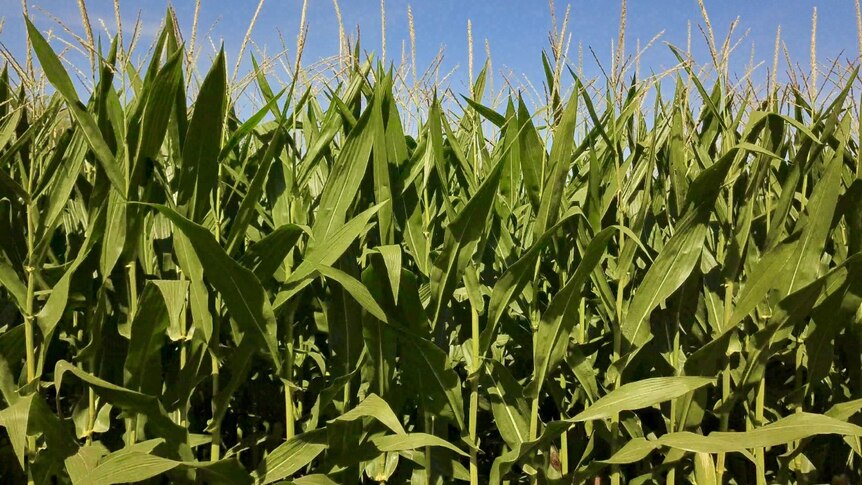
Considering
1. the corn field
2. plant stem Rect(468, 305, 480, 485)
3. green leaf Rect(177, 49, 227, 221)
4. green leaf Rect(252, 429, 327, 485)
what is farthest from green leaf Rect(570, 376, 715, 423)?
green leaf Rect(177, 49, 227, 221)

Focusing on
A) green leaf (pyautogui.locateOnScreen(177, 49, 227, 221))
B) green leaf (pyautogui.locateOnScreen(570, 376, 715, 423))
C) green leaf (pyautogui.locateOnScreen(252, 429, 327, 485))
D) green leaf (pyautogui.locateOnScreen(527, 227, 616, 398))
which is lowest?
green leaf (pyautogui.locateOnScreen(252, 429, 327, 485))

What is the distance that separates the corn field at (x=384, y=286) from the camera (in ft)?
4.20

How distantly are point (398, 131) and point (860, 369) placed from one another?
50.3 inches

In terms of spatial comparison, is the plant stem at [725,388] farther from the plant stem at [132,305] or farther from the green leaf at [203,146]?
the plant stem at [132,305]

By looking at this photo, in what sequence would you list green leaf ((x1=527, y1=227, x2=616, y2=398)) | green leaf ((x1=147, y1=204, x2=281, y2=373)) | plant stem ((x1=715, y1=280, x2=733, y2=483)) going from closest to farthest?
green leaf ((x1=147, y1=204, x2=281, y2=373)) → green leaf ((x1=527, y1=227, x2=616, y2=398)) → plant stem ((x1=715, y1=280, x2=733, y2=483))

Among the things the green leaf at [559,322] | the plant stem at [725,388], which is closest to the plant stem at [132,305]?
the green leaf at [559,322]

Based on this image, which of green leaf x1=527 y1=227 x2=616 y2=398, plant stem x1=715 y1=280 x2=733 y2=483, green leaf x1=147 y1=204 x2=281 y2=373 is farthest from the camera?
plant stem x1=715 y1=280 x2=733 y2=483

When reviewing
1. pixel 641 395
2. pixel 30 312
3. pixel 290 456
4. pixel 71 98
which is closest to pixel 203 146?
pixel 71 98

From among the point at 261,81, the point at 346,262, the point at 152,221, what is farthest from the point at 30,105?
the point at 346,262

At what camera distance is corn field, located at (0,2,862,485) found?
128cm

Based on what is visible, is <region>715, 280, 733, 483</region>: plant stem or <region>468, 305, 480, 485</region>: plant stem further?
<region>715, 280, 733, 483</region>: plant stem

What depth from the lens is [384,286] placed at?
52.7 inches

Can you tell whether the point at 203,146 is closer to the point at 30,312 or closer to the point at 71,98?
the point at 71,98

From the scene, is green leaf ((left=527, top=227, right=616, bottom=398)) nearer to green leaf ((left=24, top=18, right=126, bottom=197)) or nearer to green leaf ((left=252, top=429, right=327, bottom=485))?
green leaf ((left=252, top=429, right=327, bottom=485))
